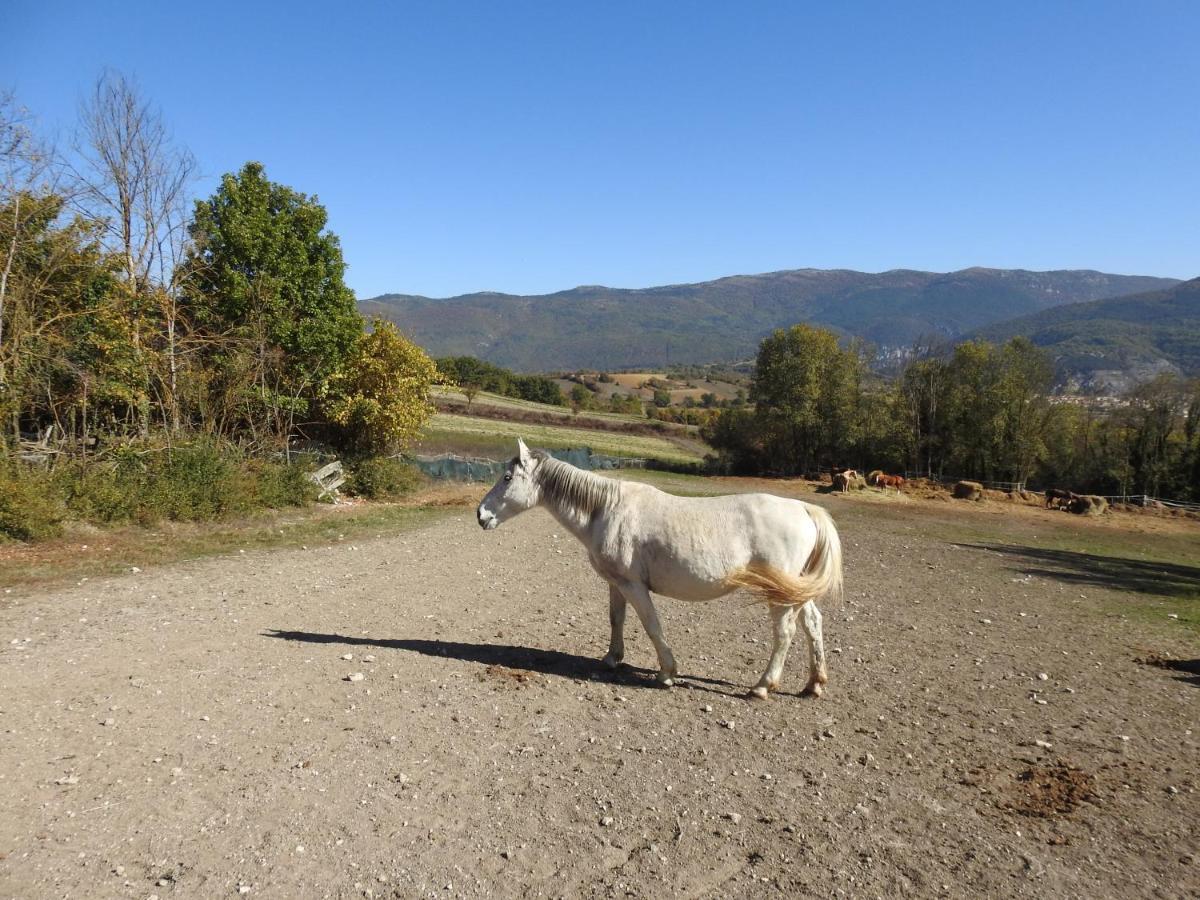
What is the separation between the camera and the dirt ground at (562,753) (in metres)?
3.81

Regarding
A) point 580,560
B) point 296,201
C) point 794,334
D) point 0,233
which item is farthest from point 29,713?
point 794,334

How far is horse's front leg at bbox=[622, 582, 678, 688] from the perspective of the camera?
6.41m

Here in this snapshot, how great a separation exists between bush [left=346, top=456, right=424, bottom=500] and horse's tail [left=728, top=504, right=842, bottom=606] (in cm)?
1785

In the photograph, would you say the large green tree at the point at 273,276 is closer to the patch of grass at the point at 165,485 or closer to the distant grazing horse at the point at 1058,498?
the patch of grass at the point at 165,485

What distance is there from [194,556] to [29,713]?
700 centimetres

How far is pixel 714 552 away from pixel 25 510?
38.9 feet

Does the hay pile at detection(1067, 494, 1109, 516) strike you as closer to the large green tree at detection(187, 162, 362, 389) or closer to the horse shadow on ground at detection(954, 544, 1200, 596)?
the horse shadow on ground at detection(954, 544, 1200, 596)

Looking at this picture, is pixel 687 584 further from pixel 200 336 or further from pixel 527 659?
pixel 200 336

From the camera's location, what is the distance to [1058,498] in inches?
1138

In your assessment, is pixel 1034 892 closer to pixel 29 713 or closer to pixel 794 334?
pixel 29 713

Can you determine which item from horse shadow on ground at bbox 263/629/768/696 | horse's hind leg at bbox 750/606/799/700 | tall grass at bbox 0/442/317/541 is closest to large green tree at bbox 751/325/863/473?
tall grass at bbox 0/442/317/541

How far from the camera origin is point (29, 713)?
18.0 feet

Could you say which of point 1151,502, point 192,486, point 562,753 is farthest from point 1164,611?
point 1151,502

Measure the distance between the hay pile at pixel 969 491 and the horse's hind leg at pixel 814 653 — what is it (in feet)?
90.0
